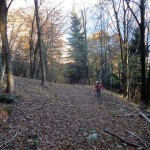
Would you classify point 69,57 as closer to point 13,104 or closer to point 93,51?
point 93,51

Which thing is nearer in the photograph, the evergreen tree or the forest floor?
the forest floor

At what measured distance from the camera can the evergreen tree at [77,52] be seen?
45.5 meters

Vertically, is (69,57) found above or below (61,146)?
above

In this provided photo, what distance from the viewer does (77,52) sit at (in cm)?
4603

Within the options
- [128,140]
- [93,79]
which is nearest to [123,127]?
[128,140]

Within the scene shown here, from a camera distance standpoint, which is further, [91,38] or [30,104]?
[91,38]

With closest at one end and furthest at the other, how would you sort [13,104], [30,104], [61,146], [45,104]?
[61,146] → [13,104] → [30,104] → [45,104]

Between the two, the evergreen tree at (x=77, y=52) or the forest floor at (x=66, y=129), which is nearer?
the forest floor at (x=66, y=129)

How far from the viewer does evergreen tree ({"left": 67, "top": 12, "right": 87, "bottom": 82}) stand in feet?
149

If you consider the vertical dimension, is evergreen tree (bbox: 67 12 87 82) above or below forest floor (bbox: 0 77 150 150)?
above

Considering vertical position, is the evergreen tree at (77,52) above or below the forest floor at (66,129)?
above

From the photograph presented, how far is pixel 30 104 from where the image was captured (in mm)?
13969

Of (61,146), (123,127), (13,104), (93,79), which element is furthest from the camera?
(93,79)

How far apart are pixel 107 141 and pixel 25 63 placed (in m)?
35.6
